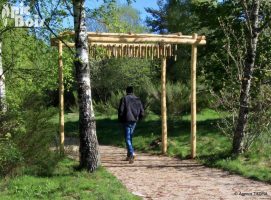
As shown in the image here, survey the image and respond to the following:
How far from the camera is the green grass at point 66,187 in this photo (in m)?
7.42

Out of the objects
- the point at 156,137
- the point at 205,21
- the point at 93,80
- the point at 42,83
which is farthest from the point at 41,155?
the point at 93,80

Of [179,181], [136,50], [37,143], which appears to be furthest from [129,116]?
[37,143]

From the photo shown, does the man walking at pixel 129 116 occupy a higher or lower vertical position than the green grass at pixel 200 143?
higher

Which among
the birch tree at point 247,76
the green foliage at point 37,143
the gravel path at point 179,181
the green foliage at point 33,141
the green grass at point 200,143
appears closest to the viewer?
the gravel path at point 179,181

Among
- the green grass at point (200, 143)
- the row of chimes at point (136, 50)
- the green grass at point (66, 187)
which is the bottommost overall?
the green grass at point (66, 187)

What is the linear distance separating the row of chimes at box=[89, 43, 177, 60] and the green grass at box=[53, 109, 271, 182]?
2.72 meters

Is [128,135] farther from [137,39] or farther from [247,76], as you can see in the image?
[247,76]

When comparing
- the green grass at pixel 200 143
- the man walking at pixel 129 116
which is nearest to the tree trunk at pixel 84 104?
the man walking at pixel 129 116

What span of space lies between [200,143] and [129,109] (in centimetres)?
294

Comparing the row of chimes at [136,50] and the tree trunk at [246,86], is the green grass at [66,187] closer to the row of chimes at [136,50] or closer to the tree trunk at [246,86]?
the row of chimes at [136,50]

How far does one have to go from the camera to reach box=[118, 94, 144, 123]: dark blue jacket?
11148 millimetres

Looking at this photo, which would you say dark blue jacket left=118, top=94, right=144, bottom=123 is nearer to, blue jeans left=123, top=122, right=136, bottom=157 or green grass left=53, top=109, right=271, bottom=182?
blue jeans left=123, top=122, right=136, bottom=157

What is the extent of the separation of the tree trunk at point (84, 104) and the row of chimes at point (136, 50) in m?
1.50

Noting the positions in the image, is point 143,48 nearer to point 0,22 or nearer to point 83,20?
point 83,20
